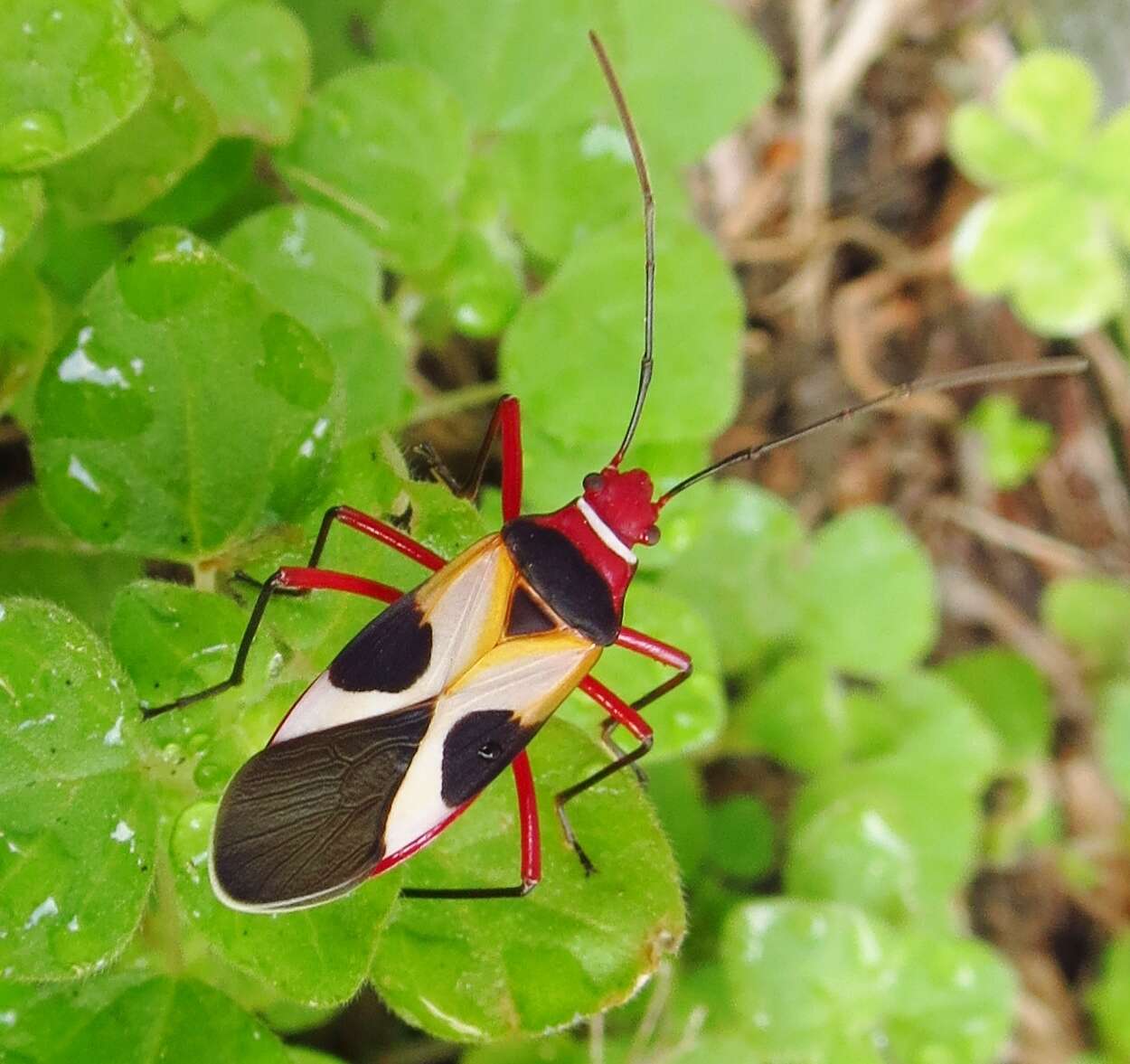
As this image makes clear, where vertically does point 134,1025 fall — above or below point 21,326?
below

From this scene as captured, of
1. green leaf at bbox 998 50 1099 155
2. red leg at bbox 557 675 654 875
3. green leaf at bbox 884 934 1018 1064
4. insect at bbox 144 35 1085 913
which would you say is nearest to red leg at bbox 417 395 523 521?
insect at bbox 144 35 1085 913

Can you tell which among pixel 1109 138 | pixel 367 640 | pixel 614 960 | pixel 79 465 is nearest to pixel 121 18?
pixel 79 465

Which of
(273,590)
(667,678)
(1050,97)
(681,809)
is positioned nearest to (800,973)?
(681,809)

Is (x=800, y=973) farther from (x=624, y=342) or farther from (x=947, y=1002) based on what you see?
(x=624, y=342)

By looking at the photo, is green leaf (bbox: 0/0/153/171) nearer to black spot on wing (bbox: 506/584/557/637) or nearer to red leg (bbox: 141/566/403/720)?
red leg (bbox: 141/566/403/720)

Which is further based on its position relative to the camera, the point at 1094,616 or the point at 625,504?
the point at 1094,616

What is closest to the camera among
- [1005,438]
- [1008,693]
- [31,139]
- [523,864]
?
[31,139]
